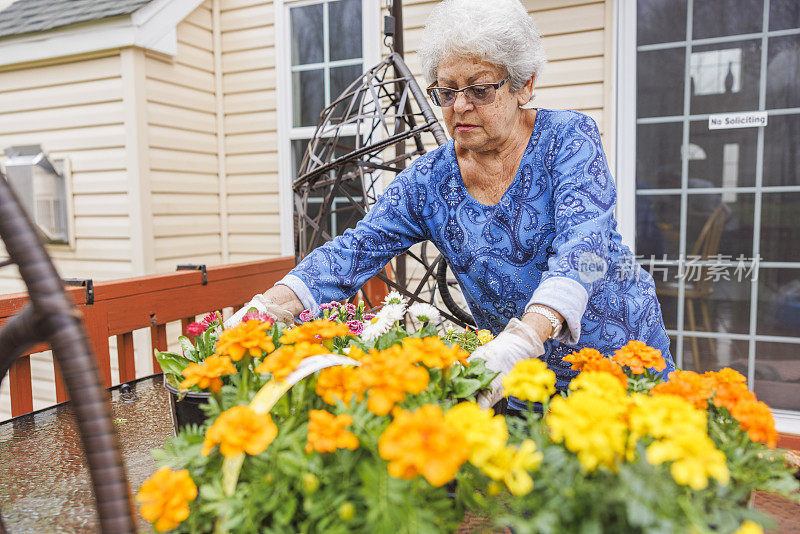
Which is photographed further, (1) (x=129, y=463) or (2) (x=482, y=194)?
(2) (x=482, y=194)

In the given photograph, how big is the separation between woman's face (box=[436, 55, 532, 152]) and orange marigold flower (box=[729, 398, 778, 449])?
79cm

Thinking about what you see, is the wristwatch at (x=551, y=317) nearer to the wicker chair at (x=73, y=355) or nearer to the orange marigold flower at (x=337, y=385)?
the orange marigold flower at (x=337, y=385)

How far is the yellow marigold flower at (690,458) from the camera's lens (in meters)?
0.44

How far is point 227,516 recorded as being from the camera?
55 cm

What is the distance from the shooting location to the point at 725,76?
300cm

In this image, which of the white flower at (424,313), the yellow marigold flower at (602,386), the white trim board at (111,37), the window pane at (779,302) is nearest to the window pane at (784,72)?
the window pane at (779,302)

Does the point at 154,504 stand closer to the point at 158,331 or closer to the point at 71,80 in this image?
the point at 158,331

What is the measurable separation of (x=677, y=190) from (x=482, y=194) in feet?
7.45

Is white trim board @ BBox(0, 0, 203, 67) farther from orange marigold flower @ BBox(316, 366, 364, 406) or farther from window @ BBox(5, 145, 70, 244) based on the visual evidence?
orange marigold flower @ BBox(316, 366, 364, 406)

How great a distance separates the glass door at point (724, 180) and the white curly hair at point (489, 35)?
2.27m

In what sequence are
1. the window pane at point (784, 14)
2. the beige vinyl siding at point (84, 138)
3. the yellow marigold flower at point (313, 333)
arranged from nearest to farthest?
the yellow marigold flower at point (313, 333)
the window pane at point (784, 14)
the beige vinyl siding at point (84, 138)

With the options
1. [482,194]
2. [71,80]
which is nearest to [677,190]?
[482,194]

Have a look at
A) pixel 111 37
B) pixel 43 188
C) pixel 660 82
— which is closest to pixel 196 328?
pixel 660 82

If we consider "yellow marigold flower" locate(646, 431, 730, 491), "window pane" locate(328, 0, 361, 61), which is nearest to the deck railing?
"yellow marigold flower" locate(646, 431, 730, 491)
